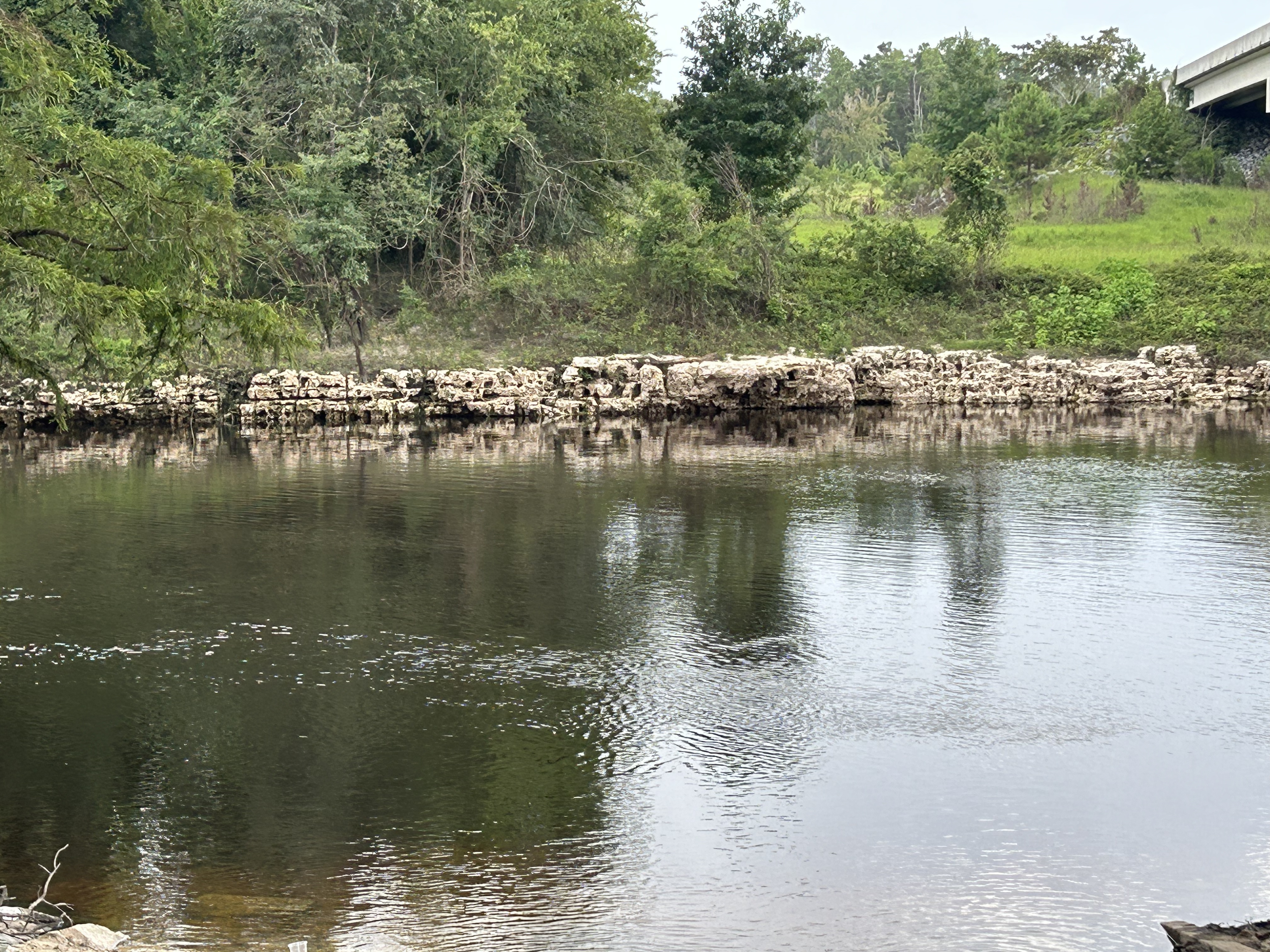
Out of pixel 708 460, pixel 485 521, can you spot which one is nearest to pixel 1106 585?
pixel 485 521

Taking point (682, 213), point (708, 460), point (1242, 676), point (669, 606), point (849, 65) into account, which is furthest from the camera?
point (849, 65)

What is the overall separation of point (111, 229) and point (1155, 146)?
46.9 metres

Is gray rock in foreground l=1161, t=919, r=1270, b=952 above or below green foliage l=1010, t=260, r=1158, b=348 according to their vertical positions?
below

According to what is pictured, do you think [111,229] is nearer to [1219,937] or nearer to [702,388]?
[1219,937]

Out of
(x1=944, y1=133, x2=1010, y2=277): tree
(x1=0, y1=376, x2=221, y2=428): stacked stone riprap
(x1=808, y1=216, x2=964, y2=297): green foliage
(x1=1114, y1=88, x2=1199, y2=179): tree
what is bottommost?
(x1=0, y1=376, x2=221, y2=428): stacked stone riprap

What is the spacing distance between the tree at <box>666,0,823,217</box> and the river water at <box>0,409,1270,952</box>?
22112 mm

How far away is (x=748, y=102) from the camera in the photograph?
130ft

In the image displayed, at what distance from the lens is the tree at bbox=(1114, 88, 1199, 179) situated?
164ft

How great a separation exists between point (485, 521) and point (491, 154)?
2251cm

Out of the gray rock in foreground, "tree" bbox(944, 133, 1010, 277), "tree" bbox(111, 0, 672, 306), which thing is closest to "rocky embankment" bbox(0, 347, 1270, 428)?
"tree" bbox(111, 0, 672, 306)

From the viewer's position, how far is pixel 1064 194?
160 ft

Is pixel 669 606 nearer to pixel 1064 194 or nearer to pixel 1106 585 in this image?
pixel 1106 585

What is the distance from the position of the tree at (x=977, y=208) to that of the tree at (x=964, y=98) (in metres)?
14.1

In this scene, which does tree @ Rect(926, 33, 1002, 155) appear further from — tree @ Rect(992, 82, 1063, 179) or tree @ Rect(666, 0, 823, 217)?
tree @ Rect(666, 0, 823, 217)
